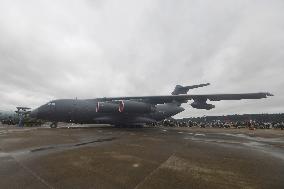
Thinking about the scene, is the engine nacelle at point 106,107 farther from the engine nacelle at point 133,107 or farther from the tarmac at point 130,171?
the tarmac at point 130,171

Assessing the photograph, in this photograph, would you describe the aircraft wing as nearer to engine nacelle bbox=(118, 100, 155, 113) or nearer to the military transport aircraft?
the military transport aircraft

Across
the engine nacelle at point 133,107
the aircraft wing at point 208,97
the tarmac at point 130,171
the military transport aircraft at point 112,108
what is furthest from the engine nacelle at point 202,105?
the tarmac at point 130,171

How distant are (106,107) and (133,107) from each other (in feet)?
9.99

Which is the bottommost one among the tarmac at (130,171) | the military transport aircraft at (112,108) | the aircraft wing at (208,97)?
the tarmac at (130,171)

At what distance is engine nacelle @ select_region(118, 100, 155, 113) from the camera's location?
26.0 m

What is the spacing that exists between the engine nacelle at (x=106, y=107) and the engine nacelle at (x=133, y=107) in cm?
60

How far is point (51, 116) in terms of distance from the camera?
24.8 meters

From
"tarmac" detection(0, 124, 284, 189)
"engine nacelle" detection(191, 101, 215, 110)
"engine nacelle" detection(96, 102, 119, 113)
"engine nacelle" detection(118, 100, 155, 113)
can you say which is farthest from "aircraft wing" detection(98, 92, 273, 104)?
"tarmac" detection(0, 124, 284, 189)

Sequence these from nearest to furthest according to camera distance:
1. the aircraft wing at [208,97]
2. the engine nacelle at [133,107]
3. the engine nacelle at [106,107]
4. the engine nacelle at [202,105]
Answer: the aircraft wing at [208,97]
the engine nacelle at [106,107]
the engine nacelle at [133,107]
the engine nacelle at [202,105]

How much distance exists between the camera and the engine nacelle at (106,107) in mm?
25594

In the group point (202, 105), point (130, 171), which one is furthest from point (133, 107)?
point (130, 171)

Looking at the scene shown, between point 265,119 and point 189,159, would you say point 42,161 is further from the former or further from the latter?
point 265,119

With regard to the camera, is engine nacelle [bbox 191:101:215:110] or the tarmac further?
engine nacelle [bbox 191:101:215:110]

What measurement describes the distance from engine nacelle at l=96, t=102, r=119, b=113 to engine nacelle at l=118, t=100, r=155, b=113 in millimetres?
604
